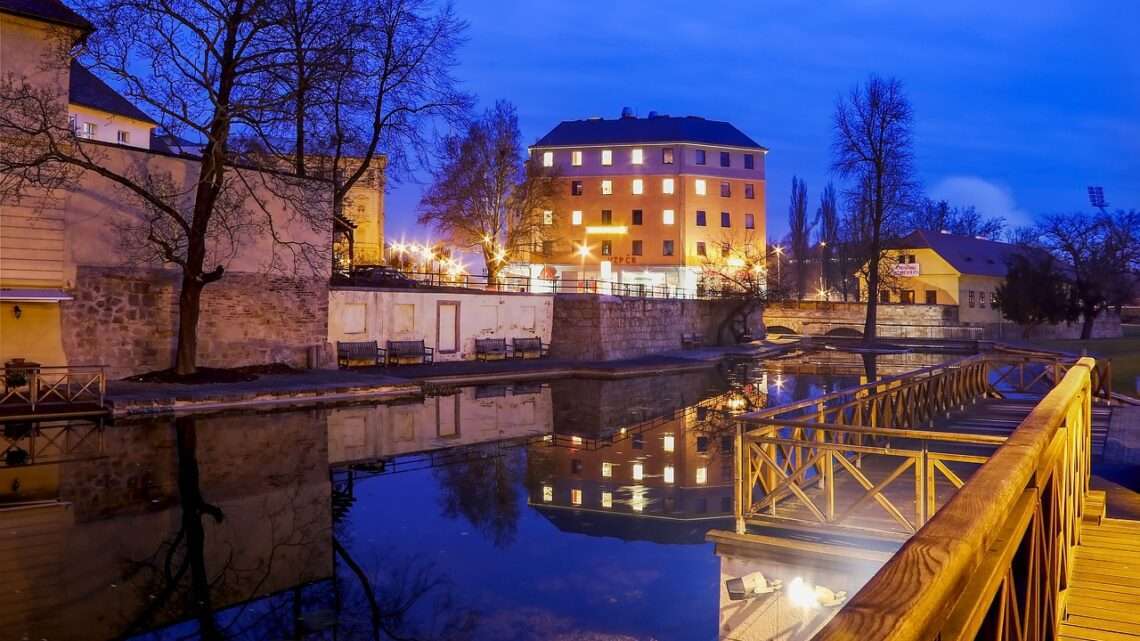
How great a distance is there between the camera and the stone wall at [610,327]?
116 feet

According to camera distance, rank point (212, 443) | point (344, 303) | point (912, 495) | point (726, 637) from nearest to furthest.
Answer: point (726, 637) < point (912, 495) < point (212, 443) < point (344, 303)

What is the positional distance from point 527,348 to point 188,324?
1478cm

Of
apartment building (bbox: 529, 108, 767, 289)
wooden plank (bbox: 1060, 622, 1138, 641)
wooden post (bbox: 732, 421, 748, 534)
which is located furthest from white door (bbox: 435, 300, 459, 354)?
apartment building (bbox: 529, 108, 767, 289)

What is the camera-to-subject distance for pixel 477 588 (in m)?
8.16

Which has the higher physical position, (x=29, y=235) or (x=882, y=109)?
(x=882, y=109)

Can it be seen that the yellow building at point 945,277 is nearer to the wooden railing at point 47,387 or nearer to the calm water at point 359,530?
the calm water at point 359,530

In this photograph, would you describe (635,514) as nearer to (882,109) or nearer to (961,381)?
(961,381)

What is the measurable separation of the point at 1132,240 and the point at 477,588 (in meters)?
52.9

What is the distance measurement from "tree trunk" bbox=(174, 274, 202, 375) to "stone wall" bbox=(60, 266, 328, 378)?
113cm

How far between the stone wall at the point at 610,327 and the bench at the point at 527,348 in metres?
0.83

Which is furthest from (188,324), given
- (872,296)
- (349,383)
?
(872,296)

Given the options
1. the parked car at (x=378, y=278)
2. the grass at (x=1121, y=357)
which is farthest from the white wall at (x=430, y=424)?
the grass at (x=1121, y=357)

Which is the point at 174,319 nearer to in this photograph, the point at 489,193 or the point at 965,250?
the point at 489,193

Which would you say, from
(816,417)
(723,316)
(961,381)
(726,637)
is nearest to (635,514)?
(816,417)
